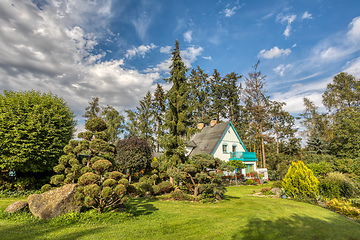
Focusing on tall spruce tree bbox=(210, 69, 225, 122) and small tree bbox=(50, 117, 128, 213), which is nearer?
small tree bbox=(50, 117, 128, 213)

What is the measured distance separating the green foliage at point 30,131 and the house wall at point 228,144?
1822 centimetres

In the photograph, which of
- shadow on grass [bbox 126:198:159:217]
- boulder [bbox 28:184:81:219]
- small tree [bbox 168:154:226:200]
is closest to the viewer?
boulder [bbox 28:184:81:219]

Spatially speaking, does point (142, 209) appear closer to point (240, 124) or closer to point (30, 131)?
point (30, 131)

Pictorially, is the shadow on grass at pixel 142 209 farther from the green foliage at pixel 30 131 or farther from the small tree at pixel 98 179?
the green foliage at pixel 30 131

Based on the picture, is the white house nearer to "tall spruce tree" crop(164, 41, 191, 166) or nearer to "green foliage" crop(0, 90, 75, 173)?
"tall spruce tree" crop(164, 41, 191, 166)

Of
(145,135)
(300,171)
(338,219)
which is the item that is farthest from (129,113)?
(338,219)

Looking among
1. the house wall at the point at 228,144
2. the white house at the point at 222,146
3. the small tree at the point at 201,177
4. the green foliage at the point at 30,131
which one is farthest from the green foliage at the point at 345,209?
the green foliage at the point at 30,131

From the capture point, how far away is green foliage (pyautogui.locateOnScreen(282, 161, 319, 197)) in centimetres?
1078

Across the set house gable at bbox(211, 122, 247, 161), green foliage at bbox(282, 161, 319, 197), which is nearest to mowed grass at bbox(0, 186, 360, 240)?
green foliage at bbox(282, 161, 319, 197)

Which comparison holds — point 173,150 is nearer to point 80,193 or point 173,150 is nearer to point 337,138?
point 80,193

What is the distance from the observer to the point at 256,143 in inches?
1508

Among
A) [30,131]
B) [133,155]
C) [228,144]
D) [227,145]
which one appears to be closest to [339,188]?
[133,155]

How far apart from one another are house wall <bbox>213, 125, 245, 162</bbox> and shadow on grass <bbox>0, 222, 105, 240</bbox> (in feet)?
64.7

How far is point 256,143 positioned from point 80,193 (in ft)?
125
